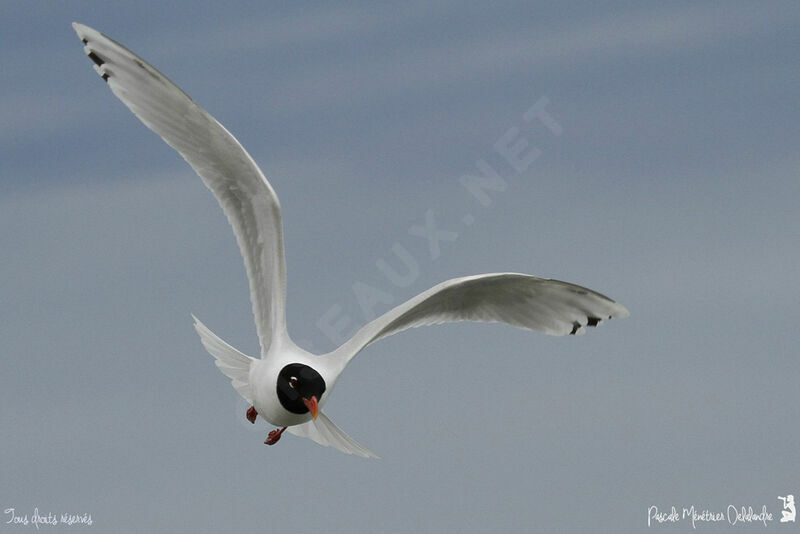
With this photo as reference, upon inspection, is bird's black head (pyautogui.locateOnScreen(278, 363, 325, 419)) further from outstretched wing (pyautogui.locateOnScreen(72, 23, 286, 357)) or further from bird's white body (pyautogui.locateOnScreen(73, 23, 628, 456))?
outstretched wing (pyautogui.locateOnScreen(72, 23, 286, 357))

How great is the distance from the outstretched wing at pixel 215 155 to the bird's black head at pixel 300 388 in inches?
22.3

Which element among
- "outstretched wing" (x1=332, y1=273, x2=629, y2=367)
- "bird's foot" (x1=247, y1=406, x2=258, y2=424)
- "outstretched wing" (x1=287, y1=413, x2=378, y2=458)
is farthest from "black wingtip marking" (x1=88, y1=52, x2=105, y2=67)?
"outstretched wing" (x1=287, y1=413, x2=378, y2=458)

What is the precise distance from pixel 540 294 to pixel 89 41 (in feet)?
17.2

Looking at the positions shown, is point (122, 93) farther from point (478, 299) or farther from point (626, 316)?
point (626, 316)

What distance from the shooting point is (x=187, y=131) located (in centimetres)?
1372

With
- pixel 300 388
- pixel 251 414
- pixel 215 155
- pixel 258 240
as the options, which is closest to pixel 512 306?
pixel 300 388

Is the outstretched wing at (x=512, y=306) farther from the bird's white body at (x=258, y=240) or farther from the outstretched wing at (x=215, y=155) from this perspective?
the outstretched wing at (x=215, y=155)

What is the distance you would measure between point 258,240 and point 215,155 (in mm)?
Answer: 941

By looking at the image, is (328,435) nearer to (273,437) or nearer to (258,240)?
(273,437)

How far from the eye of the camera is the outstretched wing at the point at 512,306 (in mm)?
14163

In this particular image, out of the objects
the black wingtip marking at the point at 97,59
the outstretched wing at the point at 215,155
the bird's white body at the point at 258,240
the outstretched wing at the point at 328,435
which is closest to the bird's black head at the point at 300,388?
the bird's white body at the point at 258,240

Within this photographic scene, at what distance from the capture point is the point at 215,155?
1373 cm

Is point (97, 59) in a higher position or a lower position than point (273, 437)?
higher

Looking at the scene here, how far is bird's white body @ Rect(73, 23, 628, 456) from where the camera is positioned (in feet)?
44.4
